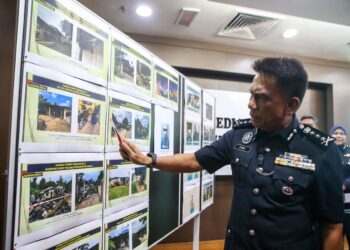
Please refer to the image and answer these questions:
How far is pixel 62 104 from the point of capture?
1.10 m

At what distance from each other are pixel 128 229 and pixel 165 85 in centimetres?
106

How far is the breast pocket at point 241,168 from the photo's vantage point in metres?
1.08

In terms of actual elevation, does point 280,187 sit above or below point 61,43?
below

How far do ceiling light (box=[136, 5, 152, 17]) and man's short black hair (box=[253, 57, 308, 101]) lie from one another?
190 centimetres

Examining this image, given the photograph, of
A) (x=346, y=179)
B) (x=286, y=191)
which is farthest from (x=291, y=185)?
(x=346, y=179)

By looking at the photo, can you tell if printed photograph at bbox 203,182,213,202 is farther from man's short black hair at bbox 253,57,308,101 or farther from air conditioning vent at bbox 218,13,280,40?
man's short black hair at bbox 253,57,308,101

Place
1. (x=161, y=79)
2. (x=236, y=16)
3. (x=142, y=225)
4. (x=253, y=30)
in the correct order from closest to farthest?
(x=142, y=225) < (x=161, y=79) < (x=236, y=16) < (x=253, y=30)

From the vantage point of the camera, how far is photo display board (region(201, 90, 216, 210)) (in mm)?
2855

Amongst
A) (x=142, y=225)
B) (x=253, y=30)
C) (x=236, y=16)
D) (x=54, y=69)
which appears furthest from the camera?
(x=253, y=30)

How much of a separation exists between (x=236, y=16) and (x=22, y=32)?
2306 millimetres

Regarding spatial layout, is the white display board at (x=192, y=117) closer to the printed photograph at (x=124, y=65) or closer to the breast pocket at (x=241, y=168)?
the printed photograph at (x=124, y=65)

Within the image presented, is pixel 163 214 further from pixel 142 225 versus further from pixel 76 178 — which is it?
pixel 76 178

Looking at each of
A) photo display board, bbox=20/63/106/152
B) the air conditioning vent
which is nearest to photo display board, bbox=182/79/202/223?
Answer: the air conditioning vent

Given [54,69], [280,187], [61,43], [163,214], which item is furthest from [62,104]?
[163,214]
